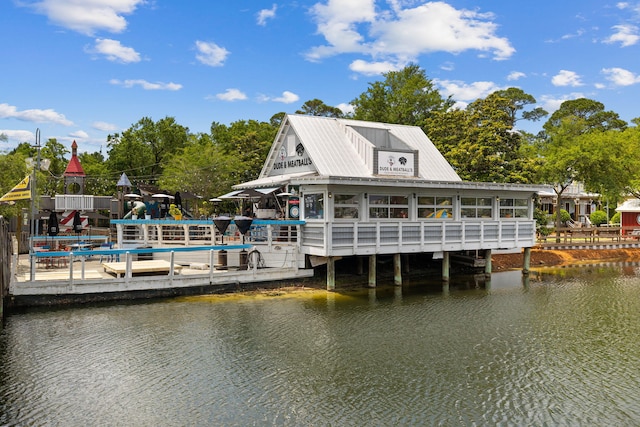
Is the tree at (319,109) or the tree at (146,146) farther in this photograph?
the tree at (319,109)

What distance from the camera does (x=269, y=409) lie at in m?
8.52

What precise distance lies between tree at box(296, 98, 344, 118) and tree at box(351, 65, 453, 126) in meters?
26.7

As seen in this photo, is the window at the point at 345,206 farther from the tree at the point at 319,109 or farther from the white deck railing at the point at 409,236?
the tree at the point at 319,109

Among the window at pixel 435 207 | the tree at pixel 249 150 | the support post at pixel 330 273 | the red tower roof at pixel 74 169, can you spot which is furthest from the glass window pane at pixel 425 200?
the red tower roof at pixel 74 169

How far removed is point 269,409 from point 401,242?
39.6ft

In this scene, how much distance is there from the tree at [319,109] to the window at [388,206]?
54.7 m

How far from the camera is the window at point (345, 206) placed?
1895 centimetres

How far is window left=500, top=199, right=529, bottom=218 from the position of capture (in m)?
23.2

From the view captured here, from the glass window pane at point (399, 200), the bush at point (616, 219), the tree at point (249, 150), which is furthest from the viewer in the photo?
the bush at point (616, 219)

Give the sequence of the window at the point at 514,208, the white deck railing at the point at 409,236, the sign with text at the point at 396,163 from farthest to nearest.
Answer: the window at the point at 514,208, the sign with text at the point at 396,163, the white deck railing at the point at 409,236

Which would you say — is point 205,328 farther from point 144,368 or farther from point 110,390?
point 110,390

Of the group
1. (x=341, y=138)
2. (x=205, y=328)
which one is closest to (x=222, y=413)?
(x=205, y=328)

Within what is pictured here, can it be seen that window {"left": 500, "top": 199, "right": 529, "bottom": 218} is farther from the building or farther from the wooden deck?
the wooden deck

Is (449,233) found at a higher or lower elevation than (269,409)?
higher
